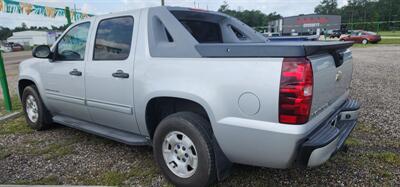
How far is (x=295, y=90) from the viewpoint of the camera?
217 centimetres

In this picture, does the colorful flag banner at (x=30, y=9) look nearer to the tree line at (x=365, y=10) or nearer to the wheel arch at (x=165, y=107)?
the wheel arch at (x=165, y=107)

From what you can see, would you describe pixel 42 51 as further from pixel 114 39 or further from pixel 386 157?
pixel 386 157

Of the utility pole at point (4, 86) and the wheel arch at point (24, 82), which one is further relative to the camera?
the utility pole at point (4, 86)

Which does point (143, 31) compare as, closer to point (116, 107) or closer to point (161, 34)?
point (161, 34)

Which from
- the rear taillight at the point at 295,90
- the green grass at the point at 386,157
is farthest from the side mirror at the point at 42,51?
the green grass at the point at 386,157

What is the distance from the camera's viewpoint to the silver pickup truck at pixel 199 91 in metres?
2.23

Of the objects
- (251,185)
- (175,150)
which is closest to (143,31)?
(175,150)

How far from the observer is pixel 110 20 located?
11.8ft

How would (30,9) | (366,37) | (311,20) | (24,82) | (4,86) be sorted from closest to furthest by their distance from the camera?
(24,82) → (4,86) → (30,9) → (366,37) → (311,20)

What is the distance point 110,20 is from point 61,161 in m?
1.86

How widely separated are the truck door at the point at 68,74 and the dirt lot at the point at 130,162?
51 cm

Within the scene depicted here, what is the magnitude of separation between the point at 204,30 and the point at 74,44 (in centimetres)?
181

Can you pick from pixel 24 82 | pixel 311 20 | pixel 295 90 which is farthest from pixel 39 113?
pixel 311 20

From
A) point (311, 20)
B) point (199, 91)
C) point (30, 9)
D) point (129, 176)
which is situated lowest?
point (129, 176)
